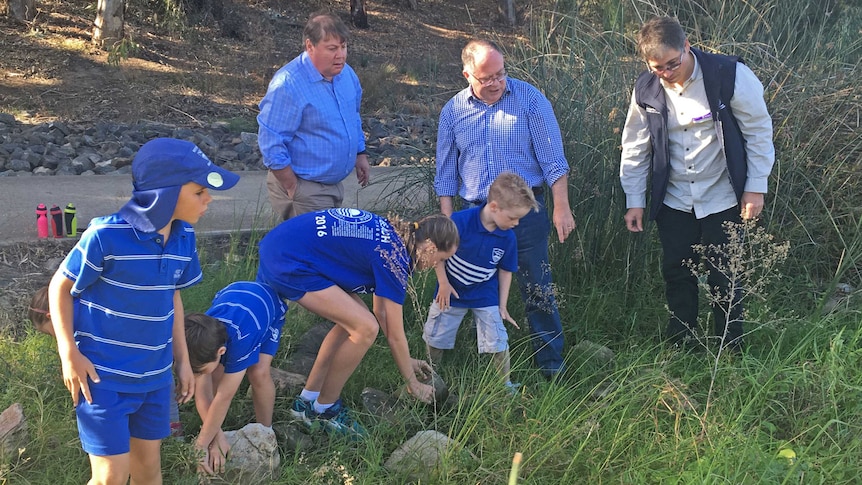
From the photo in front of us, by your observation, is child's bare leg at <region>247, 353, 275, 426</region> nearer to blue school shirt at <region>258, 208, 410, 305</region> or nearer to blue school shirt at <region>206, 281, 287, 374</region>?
blue school shirt at <region>206, 281, 287, 374</region>

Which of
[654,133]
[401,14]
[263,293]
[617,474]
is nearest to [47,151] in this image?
[263,293]

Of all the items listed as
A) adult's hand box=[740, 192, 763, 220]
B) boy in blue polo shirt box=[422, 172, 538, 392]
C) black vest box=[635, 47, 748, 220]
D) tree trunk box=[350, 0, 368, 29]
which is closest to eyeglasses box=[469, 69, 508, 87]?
boy in blue polo shirt box=[422, 172, 538, 392]

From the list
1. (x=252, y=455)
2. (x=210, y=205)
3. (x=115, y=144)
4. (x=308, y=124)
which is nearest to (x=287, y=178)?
(x=308, y=124)

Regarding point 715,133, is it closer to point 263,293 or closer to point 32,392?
point 263,293

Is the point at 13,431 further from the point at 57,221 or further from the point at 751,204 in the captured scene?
the point at 751,204

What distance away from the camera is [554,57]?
5.86 meters

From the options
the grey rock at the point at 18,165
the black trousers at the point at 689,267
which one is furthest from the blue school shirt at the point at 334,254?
the grey rock at the point at 18,165

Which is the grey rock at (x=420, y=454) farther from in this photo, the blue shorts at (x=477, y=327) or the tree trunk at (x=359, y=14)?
the tree trunk at (x=359, y=14)

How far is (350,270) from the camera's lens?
3.68m

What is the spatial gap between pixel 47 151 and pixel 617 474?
23.7ft

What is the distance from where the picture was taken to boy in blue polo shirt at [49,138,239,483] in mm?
2674

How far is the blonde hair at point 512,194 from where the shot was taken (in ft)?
12.4

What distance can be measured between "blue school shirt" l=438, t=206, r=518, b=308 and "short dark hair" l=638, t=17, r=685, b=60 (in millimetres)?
1031

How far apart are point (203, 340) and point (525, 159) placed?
1.85 metres
